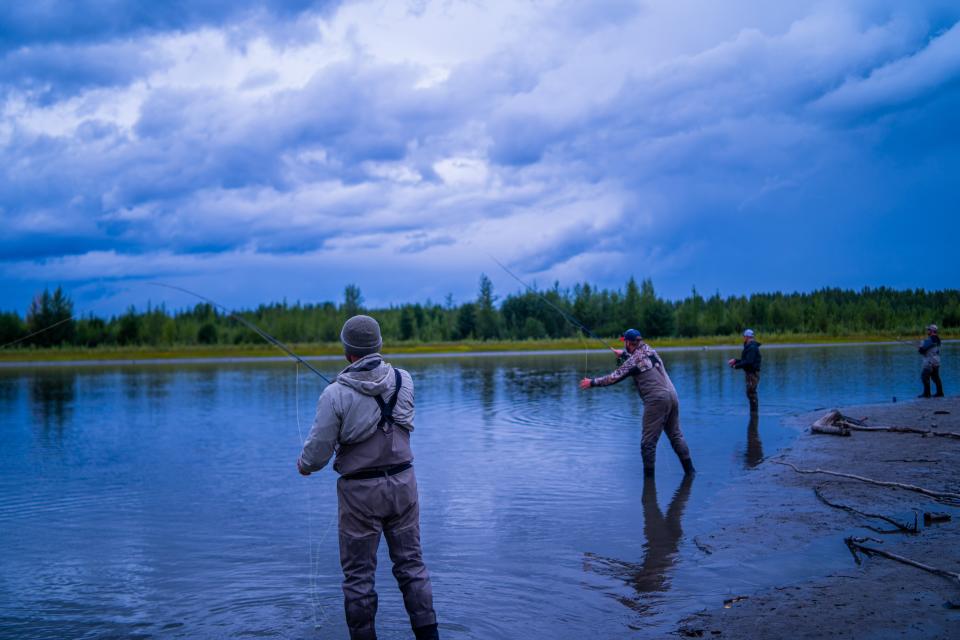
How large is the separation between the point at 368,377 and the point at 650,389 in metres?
6.53

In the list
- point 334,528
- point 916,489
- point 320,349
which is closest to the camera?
point 916,489

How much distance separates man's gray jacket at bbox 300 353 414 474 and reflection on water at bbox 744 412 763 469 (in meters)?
8.35

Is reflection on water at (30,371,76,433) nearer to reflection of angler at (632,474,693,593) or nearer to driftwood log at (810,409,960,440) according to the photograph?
reflection of angler at (632,474,693,593)

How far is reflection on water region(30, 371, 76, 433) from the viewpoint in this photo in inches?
806

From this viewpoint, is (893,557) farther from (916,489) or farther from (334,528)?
(334,528)

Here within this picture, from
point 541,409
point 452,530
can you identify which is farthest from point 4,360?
point 452,530

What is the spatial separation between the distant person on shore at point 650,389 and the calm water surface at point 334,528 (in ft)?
1.82

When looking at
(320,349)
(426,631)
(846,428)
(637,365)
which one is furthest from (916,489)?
(320,349)

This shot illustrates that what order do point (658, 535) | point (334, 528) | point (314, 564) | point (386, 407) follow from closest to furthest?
point (386, 407), point (314, 564), point (658, 535), point (334, 528)

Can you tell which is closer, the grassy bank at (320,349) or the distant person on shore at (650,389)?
the distant person on shore at (650,389)

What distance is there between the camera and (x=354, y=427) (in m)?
4.89

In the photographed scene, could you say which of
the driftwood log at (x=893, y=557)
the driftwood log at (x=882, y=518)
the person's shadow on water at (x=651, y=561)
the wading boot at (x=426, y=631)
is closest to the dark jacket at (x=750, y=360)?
the driftwood log at (x=882, y=518)

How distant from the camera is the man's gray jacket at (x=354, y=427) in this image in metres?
4.89

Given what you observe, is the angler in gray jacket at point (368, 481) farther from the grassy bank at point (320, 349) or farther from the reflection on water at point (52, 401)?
the grassy bank at point (320, 349)
